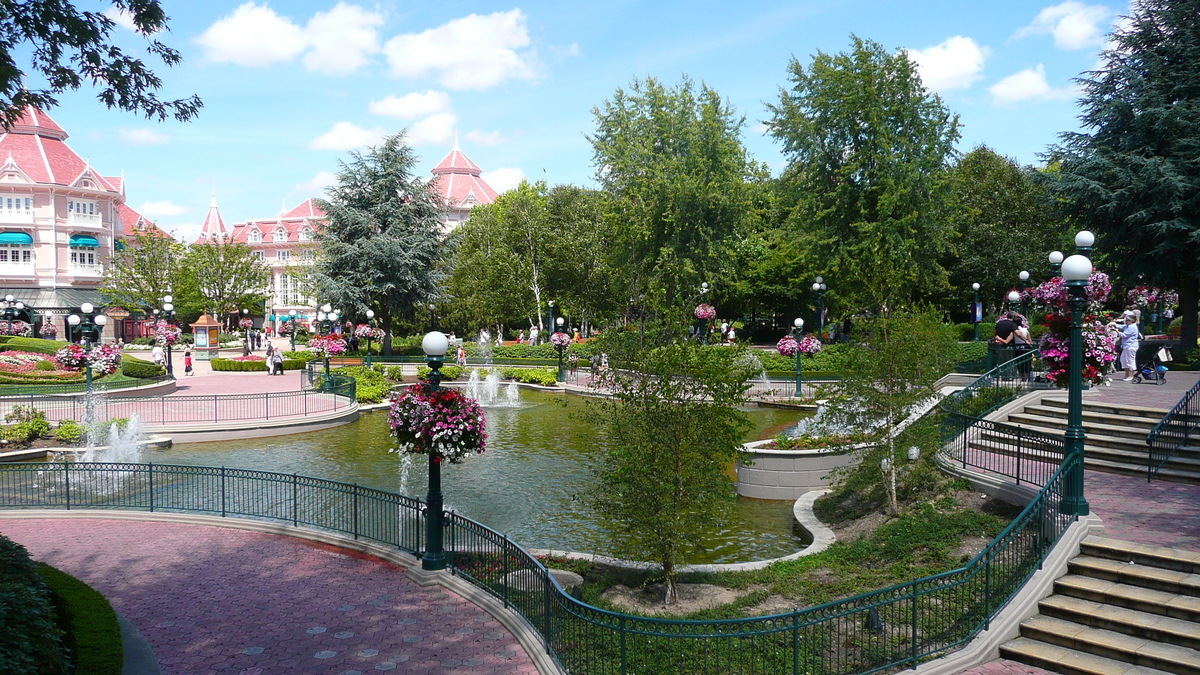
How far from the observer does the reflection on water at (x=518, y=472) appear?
47.1 ft

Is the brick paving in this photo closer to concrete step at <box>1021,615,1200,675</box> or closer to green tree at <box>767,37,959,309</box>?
concrete step at <box>1021,615,1200,675</box>

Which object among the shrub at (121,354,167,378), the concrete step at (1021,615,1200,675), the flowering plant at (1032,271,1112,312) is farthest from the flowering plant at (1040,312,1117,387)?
the shrub at (121,354,167,378)

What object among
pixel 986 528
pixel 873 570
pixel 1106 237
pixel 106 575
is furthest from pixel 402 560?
pixel 1106 237

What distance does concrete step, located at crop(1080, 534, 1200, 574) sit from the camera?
8961 millimetres

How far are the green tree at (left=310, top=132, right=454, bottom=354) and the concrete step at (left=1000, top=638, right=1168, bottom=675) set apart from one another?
4599cm

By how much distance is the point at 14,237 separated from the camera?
211 feet

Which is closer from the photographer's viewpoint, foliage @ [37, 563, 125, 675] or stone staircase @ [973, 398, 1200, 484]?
foliage @ [37, 563, 125, 675]

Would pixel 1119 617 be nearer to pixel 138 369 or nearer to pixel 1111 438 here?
pixel 1111 438

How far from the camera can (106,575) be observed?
1162cm

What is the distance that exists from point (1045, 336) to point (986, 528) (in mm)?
5490

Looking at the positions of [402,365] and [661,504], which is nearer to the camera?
[661,504]

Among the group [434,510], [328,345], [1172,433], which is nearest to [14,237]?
[328,345]

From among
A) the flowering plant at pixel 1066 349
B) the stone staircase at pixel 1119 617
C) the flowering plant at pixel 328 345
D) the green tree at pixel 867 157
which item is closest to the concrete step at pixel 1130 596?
the stone staircase at pixel 1119 617

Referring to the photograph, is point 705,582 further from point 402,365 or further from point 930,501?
point 402,365
